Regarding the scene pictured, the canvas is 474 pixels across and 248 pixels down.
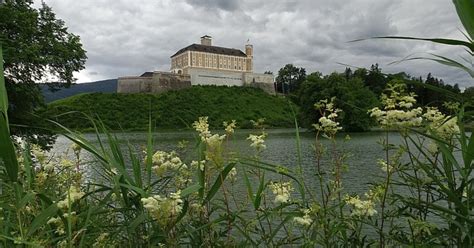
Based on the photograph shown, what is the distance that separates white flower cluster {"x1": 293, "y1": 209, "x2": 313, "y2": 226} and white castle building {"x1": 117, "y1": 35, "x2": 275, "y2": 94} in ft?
292

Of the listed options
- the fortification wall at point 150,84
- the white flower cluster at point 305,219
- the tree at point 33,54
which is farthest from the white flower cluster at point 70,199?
the fortification wall at point 150,84

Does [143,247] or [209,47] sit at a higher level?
[209,47]

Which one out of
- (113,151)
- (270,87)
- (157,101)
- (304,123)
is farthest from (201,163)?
(270,87)

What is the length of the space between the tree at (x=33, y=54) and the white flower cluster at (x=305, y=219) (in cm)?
1489

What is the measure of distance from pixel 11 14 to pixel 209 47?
341 feet

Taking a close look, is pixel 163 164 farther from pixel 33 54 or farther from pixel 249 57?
pixel 249 57

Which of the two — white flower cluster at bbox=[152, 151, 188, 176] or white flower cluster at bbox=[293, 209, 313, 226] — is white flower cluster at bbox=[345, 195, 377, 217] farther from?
white flower cluster at bbox=[152, 151, 188, 176]

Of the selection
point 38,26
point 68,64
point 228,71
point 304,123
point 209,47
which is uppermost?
point 209,47

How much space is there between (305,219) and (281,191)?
27cm

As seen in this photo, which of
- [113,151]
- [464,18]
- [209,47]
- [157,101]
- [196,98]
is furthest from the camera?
[209,47]

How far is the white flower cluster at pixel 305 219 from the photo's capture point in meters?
2.50

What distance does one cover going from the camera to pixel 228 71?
11094 centimetres

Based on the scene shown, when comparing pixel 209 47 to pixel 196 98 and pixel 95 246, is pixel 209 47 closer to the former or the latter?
pixel 196 98

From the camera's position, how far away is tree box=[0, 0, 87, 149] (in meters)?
16.4
